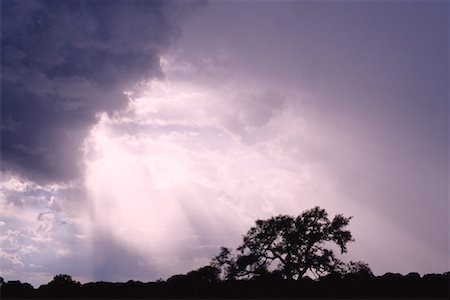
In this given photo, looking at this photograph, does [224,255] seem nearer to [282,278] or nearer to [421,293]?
[282,278]

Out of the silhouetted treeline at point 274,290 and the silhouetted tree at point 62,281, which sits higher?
the silhouetted tree at point 62,281

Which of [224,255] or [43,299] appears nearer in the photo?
[43,299]

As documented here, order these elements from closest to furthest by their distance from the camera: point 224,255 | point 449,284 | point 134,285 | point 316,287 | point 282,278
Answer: point 449,284, point 316,287, point 134,285, point 282,278, point 224,255

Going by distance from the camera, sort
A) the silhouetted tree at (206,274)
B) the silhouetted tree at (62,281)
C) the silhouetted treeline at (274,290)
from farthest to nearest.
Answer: the silhouetted tree at (206,274)
the silhouetted tree at (62,281)
the silhouetted treeline at (274,290)

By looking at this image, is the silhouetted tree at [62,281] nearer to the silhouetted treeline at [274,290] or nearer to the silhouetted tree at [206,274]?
the silhouetted treeline at [274,290]

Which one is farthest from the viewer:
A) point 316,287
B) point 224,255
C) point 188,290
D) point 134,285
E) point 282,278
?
point 224,255

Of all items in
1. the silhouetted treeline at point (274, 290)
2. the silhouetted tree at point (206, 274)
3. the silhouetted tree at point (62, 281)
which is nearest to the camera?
the silhouetted treeline at point (274, 290)

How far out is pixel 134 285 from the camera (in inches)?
1978

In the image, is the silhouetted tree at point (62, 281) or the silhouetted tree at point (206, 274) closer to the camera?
the silhouetted tree at point (62, 281)

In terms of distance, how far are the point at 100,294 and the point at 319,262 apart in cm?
2835

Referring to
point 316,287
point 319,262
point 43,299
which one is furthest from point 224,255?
point 43,299

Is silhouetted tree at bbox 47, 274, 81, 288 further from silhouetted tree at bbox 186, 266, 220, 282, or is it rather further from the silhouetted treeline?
silhouetted tree at bbox 186, 266, 220, 282

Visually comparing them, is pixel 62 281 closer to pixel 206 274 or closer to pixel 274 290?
pixel 206 274

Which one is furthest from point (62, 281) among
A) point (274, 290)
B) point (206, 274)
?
point (274, 290)
